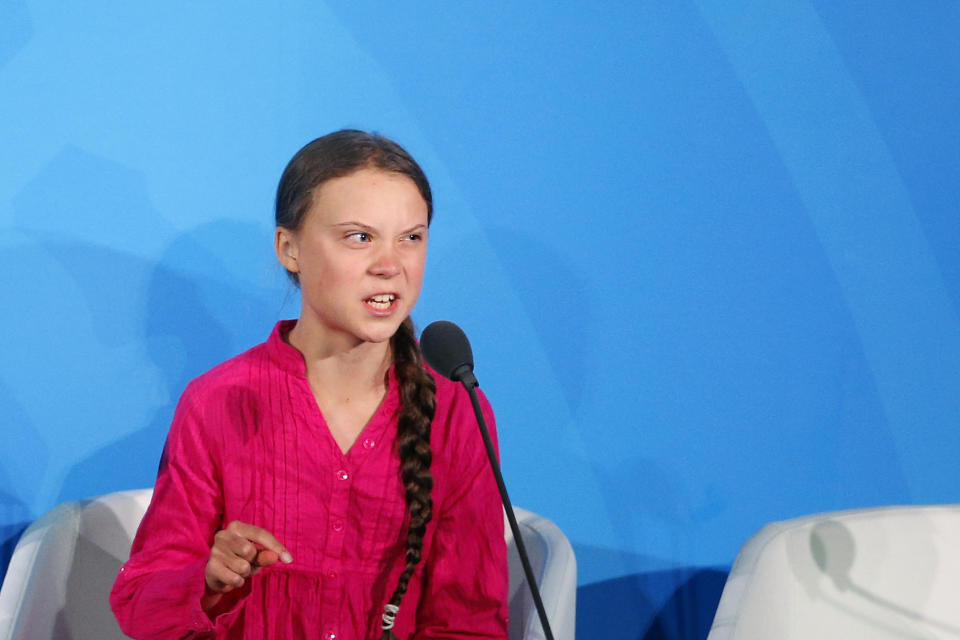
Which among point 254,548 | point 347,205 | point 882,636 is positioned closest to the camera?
point 254,548

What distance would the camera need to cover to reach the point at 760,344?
1.96 m

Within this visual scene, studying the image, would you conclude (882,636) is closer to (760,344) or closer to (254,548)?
(760,344)

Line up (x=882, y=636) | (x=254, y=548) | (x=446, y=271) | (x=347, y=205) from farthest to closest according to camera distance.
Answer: (x=446, y=271) → (x=882, y=636) → (x=347, y=205) → (x=254, y=548)

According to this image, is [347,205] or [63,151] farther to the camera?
[63,151]

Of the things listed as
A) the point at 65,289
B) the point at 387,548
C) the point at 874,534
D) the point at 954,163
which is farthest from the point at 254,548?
the point at 954,163

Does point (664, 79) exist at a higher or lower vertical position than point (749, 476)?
higher

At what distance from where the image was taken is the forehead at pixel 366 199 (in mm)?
1322

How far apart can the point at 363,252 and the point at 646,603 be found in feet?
3.36

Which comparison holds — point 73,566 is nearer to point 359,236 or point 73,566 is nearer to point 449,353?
point 359,236

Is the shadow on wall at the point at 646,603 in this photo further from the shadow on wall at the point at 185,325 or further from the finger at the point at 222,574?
the finger at the point at 222,574

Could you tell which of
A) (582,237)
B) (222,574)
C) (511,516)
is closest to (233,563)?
(222,574)

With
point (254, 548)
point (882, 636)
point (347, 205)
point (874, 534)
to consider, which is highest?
point (347, 205)

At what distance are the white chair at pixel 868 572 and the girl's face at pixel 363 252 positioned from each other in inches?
26.4

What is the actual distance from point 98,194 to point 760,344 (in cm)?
109
